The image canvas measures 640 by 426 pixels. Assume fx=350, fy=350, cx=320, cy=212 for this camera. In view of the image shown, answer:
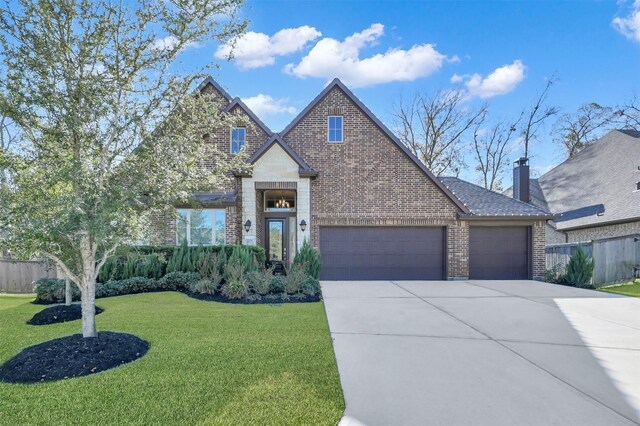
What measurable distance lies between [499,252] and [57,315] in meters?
13.3

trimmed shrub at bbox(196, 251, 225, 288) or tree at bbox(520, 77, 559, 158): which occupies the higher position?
tree at bbox(520, 77, 559, 158)

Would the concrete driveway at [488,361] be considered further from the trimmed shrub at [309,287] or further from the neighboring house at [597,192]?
the neighboring house at [597,192]

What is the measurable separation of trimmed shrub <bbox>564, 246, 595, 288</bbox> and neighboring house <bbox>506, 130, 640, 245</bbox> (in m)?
3.98

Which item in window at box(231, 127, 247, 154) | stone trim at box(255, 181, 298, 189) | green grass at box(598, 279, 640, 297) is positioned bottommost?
green grass at box(598, 279, 640, 297)

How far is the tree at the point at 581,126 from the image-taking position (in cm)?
2661

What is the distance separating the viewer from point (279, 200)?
13492mm

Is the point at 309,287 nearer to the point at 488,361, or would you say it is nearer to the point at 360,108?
the point at 488,361

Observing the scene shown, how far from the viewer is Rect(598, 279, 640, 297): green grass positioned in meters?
10.7

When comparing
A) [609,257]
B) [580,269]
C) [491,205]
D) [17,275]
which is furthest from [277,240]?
[609,257]

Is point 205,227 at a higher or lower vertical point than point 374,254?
higher

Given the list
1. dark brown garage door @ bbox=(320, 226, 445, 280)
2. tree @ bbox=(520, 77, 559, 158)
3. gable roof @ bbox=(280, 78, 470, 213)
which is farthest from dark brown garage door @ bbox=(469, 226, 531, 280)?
tree @ bbox=(520, 77, 559, 158)

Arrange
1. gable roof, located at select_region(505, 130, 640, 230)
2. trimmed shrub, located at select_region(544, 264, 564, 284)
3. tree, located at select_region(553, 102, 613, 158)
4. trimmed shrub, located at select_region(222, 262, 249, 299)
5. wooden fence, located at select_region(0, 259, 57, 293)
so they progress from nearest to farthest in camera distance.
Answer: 1. trimmed shrub, located at select_region(222, 262, 249, 299)
2. wooden fence, located at select_region(0, 259, 57, 293)
3. trimmed shrub, located at select_region(544, 264, 564, 284)
4. gable roof, located at select_region(505, 130, 640, 230)
5. tree, located at select_region(553, 102, 613, 158)

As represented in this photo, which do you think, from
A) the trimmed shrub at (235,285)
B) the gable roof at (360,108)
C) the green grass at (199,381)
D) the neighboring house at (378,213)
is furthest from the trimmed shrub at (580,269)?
the trimmed shrub at (235,285)

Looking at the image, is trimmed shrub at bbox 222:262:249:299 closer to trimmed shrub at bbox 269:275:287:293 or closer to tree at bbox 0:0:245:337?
trimmed shrub at bbox 269:275:287:293
